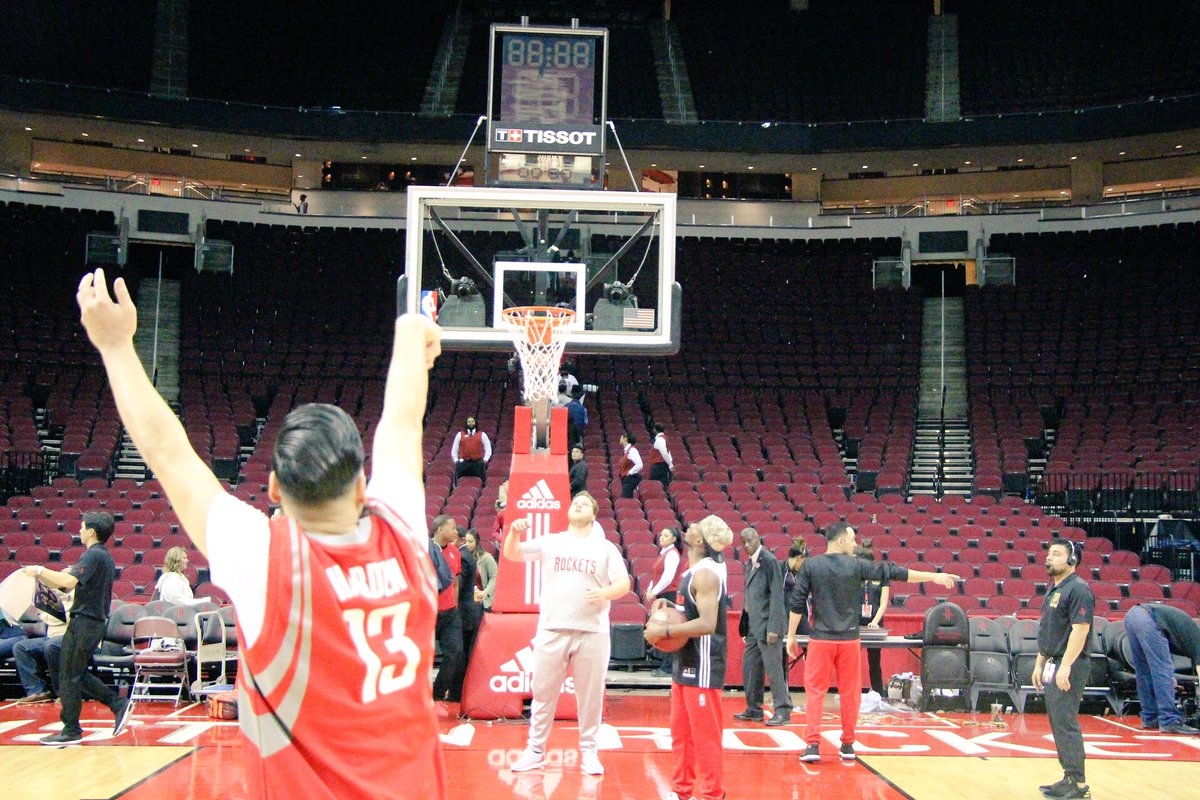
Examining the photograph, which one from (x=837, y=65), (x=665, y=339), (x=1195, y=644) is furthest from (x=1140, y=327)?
(x=665, y=339)

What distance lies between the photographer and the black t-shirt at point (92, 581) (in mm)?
7555

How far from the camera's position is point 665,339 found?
33.8 ft

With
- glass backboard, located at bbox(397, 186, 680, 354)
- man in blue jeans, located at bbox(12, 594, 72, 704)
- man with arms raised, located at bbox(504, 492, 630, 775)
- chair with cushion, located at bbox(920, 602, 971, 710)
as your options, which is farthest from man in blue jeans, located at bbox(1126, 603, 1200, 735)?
man in blue jeans, located at bbox(12, 594, 72, 704)

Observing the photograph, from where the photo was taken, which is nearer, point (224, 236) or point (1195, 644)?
point (1195, 644)

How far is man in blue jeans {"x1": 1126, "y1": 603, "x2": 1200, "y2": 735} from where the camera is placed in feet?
30.6

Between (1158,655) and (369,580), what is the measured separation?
934 centimetres

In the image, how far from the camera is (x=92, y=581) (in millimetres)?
7605

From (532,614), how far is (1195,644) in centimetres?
596

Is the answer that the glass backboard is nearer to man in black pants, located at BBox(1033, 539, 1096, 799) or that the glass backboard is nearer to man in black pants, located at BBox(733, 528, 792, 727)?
man in black pants, located at BBox(733, 528, 792, 727)

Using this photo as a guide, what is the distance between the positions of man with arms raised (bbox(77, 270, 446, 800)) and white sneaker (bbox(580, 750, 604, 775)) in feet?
16.9

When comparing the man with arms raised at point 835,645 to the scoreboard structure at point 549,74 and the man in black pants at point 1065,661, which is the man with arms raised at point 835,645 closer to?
the man in black pants at point 1065,661

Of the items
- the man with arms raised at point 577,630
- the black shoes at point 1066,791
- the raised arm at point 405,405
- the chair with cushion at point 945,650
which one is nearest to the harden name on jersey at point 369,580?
the raised arm at point 405,405

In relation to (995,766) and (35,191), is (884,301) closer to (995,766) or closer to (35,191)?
(995,766)

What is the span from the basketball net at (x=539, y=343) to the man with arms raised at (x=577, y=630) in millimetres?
3197
